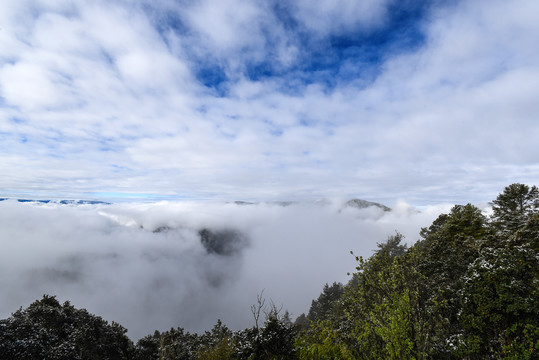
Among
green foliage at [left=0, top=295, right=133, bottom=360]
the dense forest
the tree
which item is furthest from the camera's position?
the tree

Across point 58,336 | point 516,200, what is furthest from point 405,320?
point 516,200

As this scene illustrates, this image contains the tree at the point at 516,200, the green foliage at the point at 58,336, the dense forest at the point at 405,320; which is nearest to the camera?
the dense forest at the point at 405,320

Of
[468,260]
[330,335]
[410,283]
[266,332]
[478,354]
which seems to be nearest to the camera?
[410,283]

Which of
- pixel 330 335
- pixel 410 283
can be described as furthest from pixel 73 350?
pixel 410 283

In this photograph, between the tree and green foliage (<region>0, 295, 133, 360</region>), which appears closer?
green foliage (<region>0, 295, 133, 360</region>)

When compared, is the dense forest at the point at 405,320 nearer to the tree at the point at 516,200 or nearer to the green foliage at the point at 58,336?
the green foliage at the point at 58,336

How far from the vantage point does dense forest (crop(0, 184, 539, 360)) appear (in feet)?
34.7

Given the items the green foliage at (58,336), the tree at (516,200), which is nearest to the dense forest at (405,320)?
the green foliage at (58,336)

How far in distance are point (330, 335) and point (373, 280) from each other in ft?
15.6

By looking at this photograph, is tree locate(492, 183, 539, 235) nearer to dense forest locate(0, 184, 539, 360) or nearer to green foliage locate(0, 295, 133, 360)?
dense forest locate(0, 184, 539, 360)

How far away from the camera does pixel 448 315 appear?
18266mm

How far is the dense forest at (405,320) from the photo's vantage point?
1058 centimetres

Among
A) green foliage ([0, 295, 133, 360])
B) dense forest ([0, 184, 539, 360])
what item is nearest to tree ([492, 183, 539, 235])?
dense forest ([0, 184, 539, 360])

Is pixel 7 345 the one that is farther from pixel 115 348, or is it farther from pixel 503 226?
pixel 503 226
